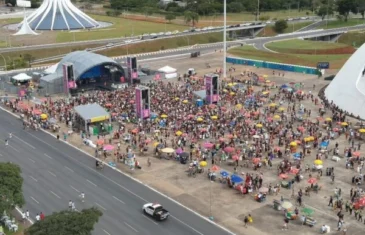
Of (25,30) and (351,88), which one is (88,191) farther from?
(25,30)

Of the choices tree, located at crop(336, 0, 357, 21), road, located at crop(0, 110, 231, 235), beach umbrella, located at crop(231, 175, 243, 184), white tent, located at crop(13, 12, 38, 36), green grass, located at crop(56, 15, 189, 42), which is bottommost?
road, located at crop(0, 110, 231, 235)

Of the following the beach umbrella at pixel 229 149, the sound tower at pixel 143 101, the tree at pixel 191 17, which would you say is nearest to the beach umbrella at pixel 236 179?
the beach umbrella at pixel 229 149

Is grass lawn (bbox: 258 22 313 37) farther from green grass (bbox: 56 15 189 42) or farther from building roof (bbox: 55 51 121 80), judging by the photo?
building roof (bbox: 55 51 121 80)

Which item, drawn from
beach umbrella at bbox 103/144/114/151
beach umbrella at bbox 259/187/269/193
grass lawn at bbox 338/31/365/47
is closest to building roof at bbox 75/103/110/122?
beach umbrella at bbox 103/144/114/151

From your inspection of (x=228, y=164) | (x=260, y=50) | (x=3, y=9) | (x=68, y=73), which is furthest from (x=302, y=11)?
(x=228, y=164)

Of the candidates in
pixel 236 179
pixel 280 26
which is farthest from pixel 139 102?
pixel 280 26

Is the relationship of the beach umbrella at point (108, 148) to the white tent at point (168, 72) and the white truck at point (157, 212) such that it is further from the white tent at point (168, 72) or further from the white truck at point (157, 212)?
the white tent at point (168, 72)

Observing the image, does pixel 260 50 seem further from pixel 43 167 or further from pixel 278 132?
pixel 43 167
